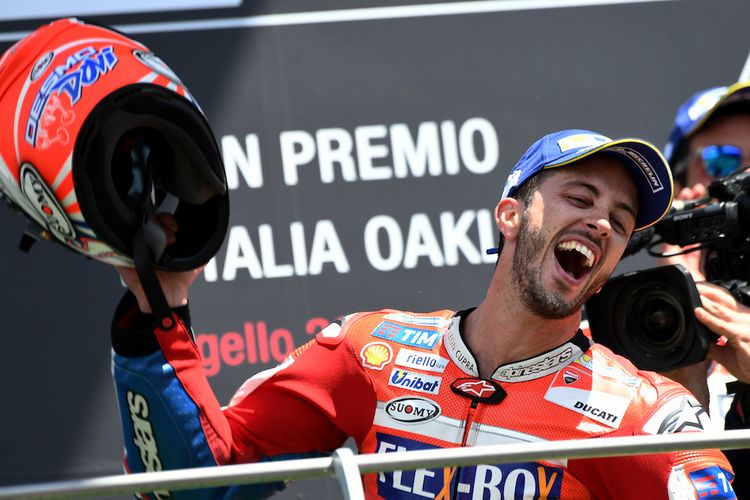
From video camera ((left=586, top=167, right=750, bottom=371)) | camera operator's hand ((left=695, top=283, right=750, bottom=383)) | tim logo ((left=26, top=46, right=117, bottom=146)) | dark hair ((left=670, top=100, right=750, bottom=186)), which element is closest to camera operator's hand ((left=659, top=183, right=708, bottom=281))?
dark hair ((left=670, top=100, right=750, bottom=186))

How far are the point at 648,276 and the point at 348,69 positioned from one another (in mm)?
1153

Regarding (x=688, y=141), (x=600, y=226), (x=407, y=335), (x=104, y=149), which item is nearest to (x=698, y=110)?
(x=688, y=141)

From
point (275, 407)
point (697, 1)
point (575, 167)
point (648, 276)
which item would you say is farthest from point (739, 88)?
point (275, 407)

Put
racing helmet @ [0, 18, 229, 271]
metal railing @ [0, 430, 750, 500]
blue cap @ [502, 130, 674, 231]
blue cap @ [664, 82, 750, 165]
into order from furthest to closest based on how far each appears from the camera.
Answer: blue cap @ [664, 82, 750, 165] → blue cap @ [502, 130, 674, 231] → racing helmet @ [0, 18, 229, 271] → metal railing @ [0, 430, 750, 500]

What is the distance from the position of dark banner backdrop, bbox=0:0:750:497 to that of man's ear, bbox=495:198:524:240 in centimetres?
91

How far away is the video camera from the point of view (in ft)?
7.59

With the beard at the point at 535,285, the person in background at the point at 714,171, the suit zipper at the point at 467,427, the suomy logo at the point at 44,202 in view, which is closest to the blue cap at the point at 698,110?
the person in background at the point at 714,171

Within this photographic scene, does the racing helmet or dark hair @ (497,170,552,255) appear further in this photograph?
dark hair @ (497,170,552,255)

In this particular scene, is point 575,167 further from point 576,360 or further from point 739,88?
point 739,88

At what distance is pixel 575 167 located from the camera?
2.12m

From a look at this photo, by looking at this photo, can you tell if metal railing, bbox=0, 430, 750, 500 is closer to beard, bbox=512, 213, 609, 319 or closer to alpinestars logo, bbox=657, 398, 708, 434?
alpinestars logo, bbox=657, 398, 708, 434

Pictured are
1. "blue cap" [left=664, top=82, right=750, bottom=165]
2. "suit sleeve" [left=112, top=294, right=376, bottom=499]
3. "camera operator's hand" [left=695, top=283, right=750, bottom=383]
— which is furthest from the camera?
"blue cap" [left=664, top=82, right=750, bottom=165]

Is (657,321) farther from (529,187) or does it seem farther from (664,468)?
(664,468)

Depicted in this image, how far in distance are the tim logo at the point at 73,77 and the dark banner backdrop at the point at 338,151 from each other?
1.25 m
